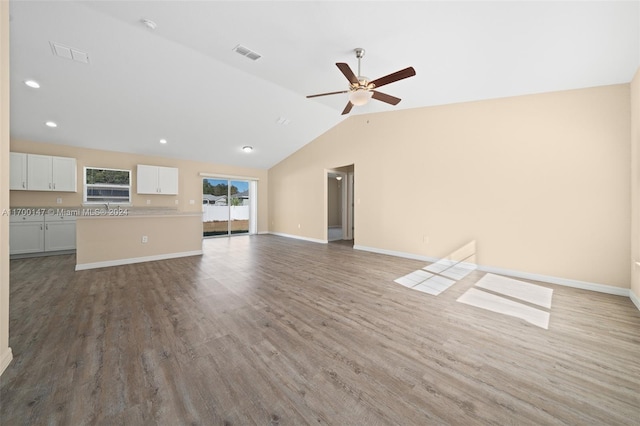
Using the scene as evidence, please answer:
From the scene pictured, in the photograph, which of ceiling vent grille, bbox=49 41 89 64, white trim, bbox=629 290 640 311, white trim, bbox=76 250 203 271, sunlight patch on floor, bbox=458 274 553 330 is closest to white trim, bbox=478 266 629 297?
white trim, bbox=629 290 640 311

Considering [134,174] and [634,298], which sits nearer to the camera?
[634,298]

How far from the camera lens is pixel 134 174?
20.8 feet

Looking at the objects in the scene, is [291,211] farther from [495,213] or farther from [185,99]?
[495,213]

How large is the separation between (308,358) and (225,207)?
733cm

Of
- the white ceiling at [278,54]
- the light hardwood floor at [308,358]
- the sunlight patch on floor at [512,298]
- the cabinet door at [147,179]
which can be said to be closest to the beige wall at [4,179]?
the light hardwood floor at [308,358]

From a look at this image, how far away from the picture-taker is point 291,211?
8.11 meters

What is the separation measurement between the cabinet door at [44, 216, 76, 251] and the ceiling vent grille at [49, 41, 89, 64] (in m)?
3.63

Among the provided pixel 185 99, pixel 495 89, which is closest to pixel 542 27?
pixel 495 89

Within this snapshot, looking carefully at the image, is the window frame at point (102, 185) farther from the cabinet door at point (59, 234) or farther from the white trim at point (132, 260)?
the white trim at point (132, 260)

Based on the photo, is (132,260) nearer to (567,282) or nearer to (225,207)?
(225,207)

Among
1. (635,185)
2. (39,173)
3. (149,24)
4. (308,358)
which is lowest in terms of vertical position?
(308,358)

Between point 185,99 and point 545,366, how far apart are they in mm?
6039

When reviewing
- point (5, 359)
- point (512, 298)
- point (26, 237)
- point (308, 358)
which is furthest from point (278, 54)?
point (26, 237)

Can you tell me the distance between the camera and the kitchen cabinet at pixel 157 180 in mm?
6289
